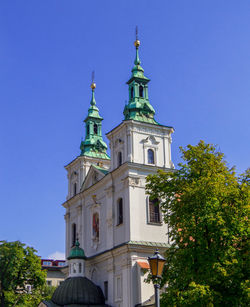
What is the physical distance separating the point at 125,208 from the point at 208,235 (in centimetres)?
1480

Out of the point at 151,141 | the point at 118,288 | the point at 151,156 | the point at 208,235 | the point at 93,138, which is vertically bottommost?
the point at 118,288

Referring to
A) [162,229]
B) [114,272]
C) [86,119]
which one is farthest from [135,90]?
[114,272]

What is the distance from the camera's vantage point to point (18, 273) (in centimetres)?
4700

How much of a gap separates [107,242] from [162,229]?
478cm

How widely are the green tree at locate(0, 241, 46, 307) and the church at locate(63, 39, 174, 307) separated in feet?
12.5

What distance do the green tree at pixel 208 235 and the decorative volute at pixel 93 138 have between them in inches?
943

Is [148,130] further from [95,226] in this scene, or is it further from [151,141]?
[95,226]

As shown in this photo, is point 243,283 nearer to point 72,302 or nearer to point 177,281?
point 177,281

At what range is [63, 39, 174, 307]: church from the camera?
3694 cm

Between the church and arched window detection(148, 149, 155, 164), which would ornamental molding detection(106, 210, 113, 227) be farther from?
arched window detection(148, 149, 155, 164)

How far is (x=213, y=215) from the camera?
23750 mm

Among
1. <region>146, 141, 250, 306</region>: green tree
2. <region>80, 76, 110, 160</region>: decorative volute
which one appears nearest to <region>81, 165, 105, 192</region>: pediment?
<region>80, 76, 110, 160</region>: decorative volute

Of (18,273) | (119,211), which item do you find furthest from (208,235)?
(18,273)


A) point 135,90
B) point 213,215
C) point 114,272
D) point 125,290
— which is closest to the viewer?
point 213,215
